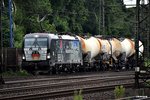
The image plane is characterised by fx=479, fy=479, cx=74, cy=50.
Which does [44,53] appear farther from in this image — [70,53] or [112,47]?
[112,47]

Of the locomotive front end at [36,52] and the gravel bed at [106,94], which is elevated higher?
the locomotive front end at [36,52]

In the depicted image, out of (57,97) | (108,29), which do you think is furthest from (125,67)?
(108,29)

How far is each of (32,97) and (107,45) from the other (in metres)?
25.5

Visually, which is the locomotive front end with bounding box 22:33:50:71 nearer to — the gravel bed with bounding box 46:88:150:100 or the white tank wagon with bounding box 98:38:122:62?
the white tank wagon with bounding box 98:38:122:62

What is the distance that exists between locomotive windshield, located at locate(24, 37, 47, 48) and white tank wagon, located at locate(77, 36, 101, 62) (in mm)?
4856

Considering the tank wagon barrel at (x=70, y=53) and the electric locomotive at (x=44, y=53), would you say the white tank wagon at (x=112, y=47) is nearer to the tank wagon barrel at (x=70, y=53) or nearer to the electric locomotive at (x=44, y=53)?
the tank wagon barrel at (x=70, y=53)

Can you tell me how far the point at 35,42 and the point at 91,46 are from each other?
22.6ft

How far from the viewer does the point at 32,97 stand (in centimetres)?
1684

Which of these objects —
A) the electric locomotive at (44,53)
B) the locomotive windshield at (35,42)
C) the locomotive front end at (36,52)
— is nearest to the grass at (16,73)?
the electric locomotive at (44,53)

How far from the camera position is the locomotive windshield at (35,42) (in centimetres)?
3341

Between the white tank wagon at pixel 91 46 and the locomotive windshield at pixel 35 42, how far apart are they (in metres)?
4.86

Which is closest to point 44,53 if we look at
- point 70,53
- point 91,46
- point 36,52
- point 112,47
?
point 36,52

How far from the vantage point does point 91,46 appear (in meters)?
39.1

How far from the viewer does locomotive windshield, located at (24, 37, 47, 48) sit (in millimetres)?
33406
